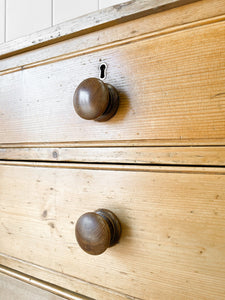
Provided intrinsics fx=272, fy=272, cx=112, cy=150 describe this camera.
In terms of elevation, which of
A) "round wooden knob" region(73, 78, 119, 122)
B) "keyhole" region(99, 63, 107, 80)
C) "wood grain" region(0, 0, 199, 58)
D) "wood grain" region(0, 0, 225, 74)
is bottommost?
"round wooden knob" region(73, 78, 119, 122)

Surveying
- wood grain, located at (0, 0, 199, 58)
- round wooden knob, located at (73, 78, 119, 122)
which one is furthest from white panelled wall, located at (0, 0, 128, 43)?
round wooden knob, located at (73, 78, 119, 122)

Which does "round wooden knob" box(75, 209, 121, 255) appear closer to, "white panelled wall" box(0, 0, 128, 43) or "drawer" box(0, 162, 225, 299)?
"drawer" box(0, 162, 225, 299)

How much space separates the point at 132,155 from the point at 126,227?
3.7 inches

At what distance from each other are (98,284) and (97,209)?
0.35 feet

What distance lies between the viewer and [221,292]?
30 centimetres

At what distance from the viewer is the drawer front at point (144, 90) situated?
306mm

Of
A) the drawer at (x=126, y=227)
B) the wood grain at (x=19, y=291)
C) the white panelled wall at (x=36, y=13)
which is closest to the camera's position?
the drawer at (x=126, y=227)

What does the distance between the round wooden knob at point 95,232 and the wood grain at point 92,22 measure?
25 centimetres

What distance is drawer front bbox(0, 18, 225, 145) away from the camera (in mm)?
306

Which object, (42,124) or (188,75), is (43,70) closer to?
(42,124)

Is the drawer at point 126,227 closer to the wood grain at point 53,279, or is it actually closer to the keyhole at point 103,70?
the wood grain at point 53,279

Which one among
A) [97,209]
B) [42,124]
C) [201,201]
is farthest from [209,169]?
[42,124]

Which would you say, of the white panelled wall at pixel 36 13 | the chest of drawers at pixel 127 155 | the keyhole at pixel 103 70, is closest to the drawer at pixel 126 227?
the chest of drawers at pixel 127 155

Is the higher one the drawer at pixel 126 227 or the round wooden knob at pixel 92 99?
the round wooden knob at pixel 92 99
